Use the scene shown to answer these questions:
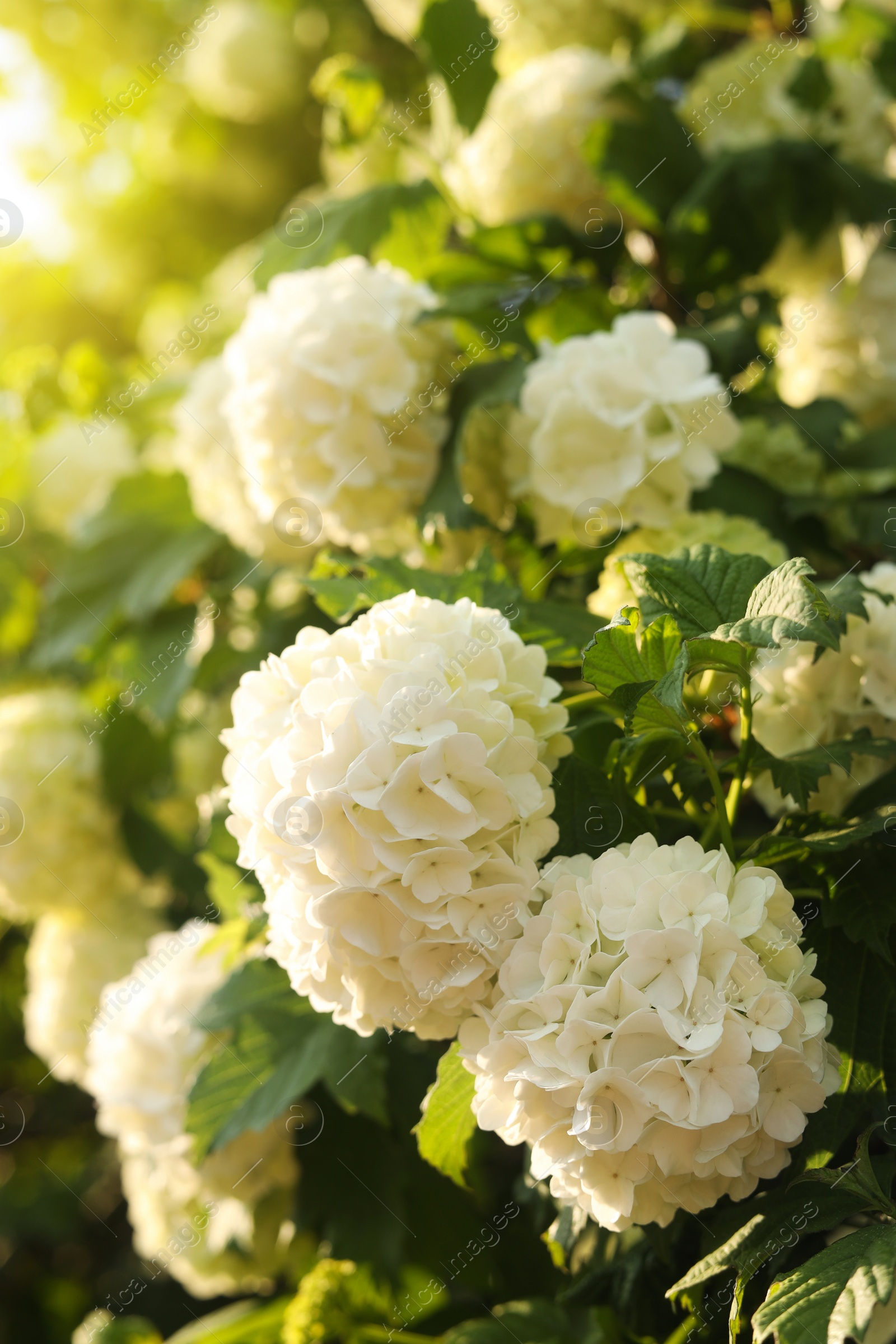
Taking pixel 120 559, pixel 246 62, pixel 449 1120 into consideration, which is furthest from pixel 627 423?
pixel 246 62

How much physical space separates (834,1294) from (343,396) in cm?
95

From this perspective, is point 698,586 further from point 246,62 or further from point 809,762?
point 246,62

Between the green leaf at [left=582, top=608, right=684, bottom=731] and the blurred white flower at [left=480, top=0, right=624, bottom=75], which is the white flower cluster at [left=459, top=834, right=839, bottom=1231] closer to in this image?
the green leaf at [left=582, top=608, right=684, bottom=731]

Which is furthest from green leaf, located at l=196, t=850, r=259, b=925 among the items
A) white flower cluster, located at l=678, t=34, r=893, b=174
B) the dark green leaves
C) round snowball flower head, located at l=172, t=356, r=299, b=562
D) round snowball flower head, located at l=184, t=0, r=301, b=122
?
round snowball flower head, located at l=184, t=0, r=301, b=122

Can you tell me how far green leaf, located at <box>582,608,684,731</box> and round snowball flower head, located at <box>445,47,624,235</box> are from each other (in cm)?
97

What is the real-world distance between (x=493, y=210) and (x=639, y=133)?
0.23 meters

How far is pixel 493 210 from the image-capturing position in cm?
155

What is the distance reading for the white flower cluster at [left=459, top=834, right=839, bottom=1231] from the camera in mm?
662

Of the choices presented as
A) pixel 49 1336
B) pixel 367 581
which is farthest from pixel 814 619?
pixel 49 1336

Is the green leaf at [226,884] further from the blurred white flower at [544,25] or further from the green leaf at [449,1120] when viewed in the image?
the blurred white flower at [544,25]

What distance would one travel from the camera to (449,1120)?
0.86m

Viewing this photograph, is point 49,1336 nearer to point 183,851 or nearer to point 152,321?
point 183,851

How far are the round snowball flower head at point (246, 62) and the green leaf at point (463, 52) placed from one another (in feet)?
3.76

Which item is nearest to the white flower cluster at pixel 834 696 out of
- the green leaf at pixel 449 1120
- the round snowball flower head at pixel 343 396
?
the green leaf at pixel 449 1120
